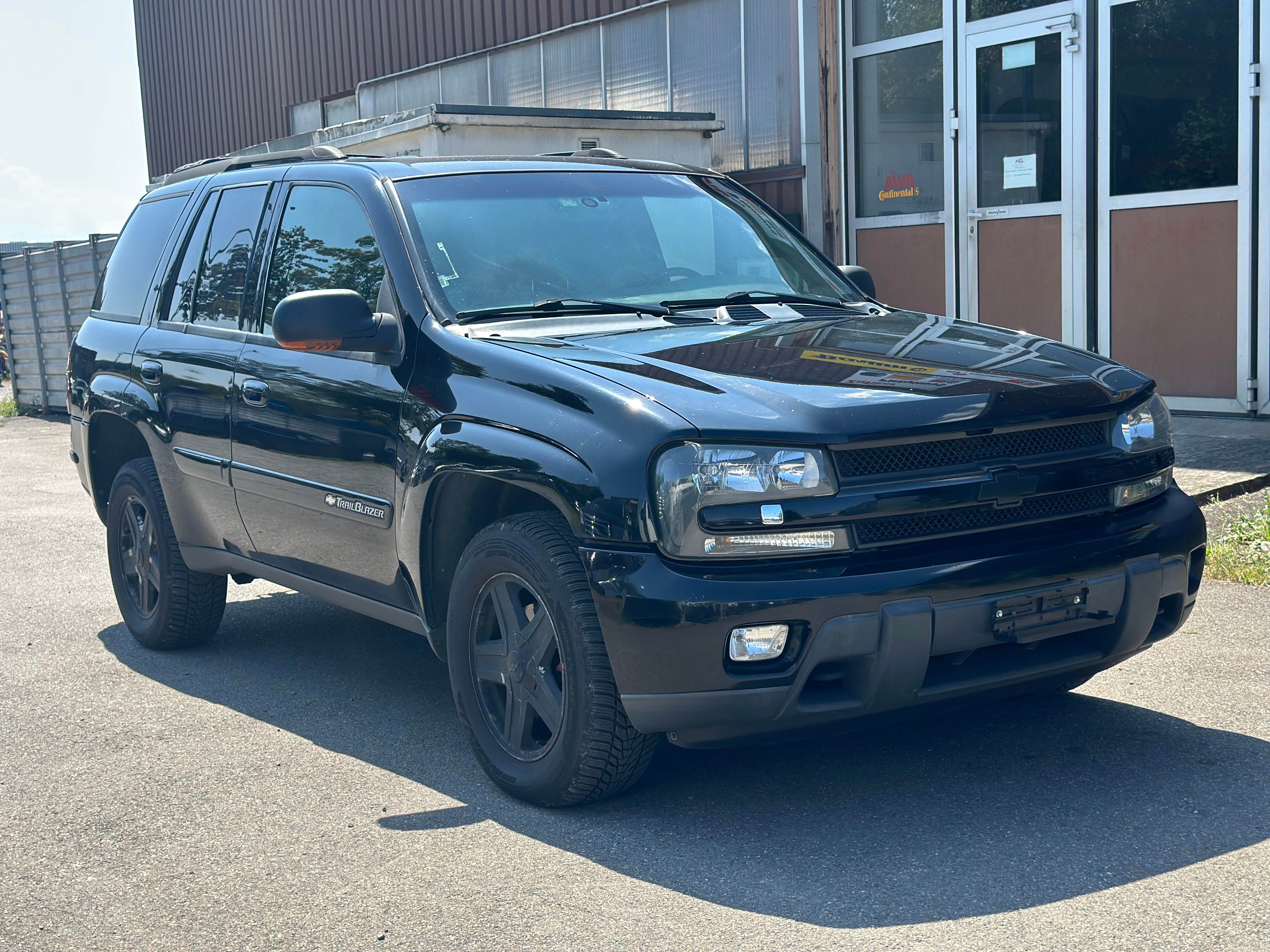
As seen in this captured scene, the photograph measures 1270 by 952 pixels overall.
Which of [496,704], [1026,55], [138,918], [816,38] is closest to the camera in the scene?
[138,918]

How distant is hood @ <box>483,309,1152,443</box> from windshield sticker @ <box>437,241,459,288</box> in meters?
0.35

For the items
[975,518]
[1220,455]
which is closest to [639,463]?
[975,518]

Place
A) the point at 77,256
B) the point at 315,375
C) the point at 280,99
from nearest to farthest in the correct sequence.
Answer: the point at 315,375 < the point at 77,256 < the point at 280,99

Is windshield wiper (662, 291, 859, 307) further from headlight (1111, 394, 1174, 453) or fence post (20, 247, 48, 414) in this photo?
fence post (20, 247, 48, 414)

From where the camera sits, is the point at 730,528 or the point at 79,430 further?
the point at 79,430

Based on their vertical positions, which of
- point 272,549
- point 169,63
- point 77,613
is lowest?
point 77,613

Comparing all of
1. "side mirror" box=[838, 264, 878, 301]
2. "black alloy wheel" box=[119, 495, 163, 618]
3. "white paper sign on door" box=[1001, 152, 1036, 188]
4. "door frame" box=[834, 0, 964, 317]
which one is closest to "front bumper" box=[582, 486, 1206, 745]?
"side mirror" box=[838, 264, 878, 301]

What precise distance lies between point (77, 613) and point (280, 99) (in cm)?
1631

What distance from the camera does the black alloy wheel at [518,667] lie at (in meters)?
3.82

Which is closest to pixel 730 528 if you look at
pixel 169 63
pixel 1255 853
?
pixel 1255 853

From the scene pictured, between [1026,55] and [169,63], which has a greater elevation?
[169,63]

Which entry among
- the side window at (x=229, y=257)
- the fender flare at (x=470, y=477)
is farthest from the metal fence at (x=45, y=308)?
the fender flare at (x=470, y=477)

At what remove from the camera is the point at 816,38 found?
1248 centimetres

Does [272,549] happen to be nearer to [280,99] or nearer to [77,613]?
[77,613]
